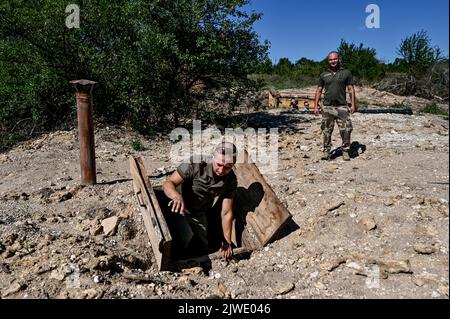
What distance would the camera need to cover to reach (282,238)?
4.10 meters

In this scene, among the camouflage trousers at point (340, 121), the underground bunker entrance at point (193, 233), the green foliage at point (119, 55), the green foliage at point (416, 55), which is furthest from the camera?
the green foliage at point (416, 55)

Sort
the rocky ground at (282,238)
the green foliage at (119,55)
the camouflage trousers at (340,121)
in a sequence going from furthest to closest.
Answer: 1. the green foliage at (119,55)
2. the camouflage trousers at (340,121)
3. the rocky ground at (282,238)

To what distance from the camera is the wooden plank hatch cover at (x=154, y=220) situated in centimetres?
339

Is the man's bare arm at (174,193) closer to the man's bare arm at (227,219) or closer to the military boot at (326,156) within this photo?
the man's bare arm at (227,219)

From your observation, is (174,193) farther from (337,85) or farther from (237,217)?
(337,85)

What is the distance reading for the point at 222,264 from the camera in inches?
150

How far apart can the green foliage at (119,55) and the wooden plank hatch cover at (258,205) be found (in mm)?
3930

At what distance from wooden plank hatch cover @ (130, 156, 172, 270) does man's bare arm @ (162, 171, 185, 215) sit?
13 centimetres

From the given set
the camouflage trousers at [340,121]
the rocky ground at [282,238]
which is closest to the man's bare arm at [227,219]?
the rocky ground at [282,238]

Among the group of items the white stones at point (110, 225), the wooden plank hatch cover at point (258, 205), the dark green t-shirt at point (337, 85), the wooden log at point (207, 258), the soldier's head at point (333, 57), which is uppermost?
the soldier's head at point (333, 57)

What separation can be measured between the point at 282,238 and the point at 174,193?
1.22 meters

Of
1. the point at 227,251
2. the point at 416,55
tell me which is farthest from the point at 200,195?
the point at 416,55

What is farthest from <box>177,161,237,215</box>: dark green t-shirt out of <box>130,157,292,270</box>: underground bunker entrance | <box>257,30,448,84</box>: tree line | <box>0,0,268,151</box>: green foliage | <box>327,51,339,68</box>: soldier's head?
<box>257,30,448,84</box>: tree line
